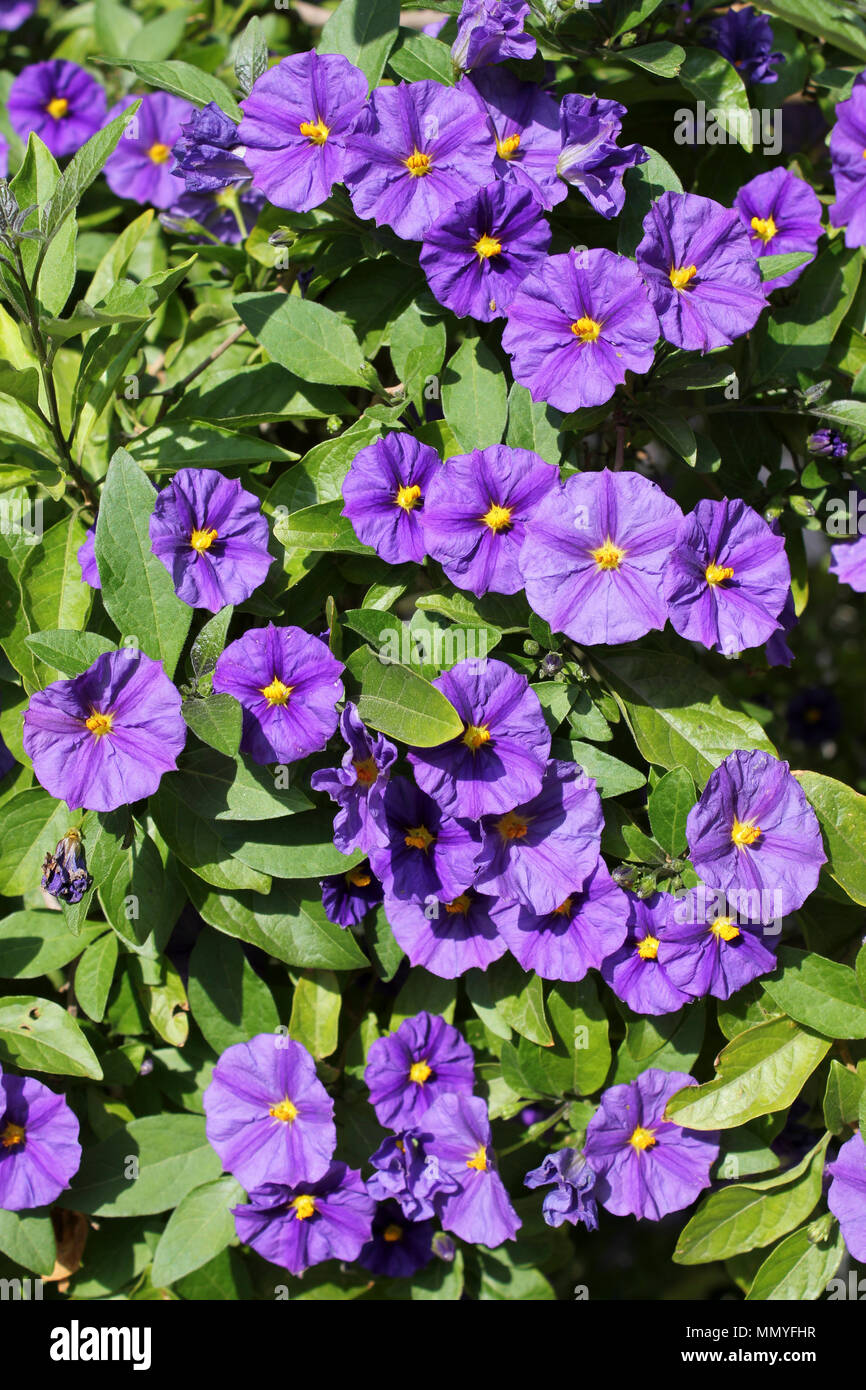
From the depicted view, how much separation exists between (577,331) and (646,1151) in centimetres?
138

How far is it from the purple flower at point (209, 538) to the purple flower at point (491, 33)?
0.76m

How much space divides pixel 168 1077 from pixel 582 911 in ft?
2.93

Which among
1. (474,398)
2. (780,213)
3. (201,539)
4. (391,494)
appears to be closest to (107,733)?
(201,539)

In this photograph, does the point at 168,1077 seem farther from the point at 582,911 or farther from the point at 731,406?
the point at 731,406

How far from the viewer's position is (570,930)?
5.72 ft

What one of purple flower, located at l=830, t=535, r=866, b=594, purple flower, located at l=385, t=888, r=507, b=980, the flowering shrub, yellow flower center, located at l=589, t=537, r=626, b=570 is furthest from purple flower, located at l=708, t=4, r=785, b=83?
purple flower, located at l=385, t=888, r=507, b=980

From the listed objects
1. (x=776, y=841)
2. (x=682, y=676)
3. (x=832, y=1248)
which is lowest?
(x=832, y=1248)

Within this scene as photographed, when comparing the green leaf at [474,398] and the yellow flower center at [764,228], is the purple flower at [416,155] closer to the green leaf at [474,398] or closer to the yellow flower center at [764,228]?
the green leaf at [474,398]

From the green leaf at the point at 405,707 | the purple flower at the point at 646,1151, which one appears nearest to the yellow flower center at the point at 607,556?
the green leaf at the point at 405,707

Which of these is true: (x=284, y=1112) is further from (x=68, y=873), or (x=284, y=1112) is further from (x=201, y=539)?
(x=201, y=539)

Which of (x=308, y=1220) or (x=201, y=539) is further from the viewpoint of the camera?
(x=308, y=1220)

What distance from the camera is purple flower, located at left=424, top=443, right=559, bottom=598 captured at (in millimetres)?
1650
